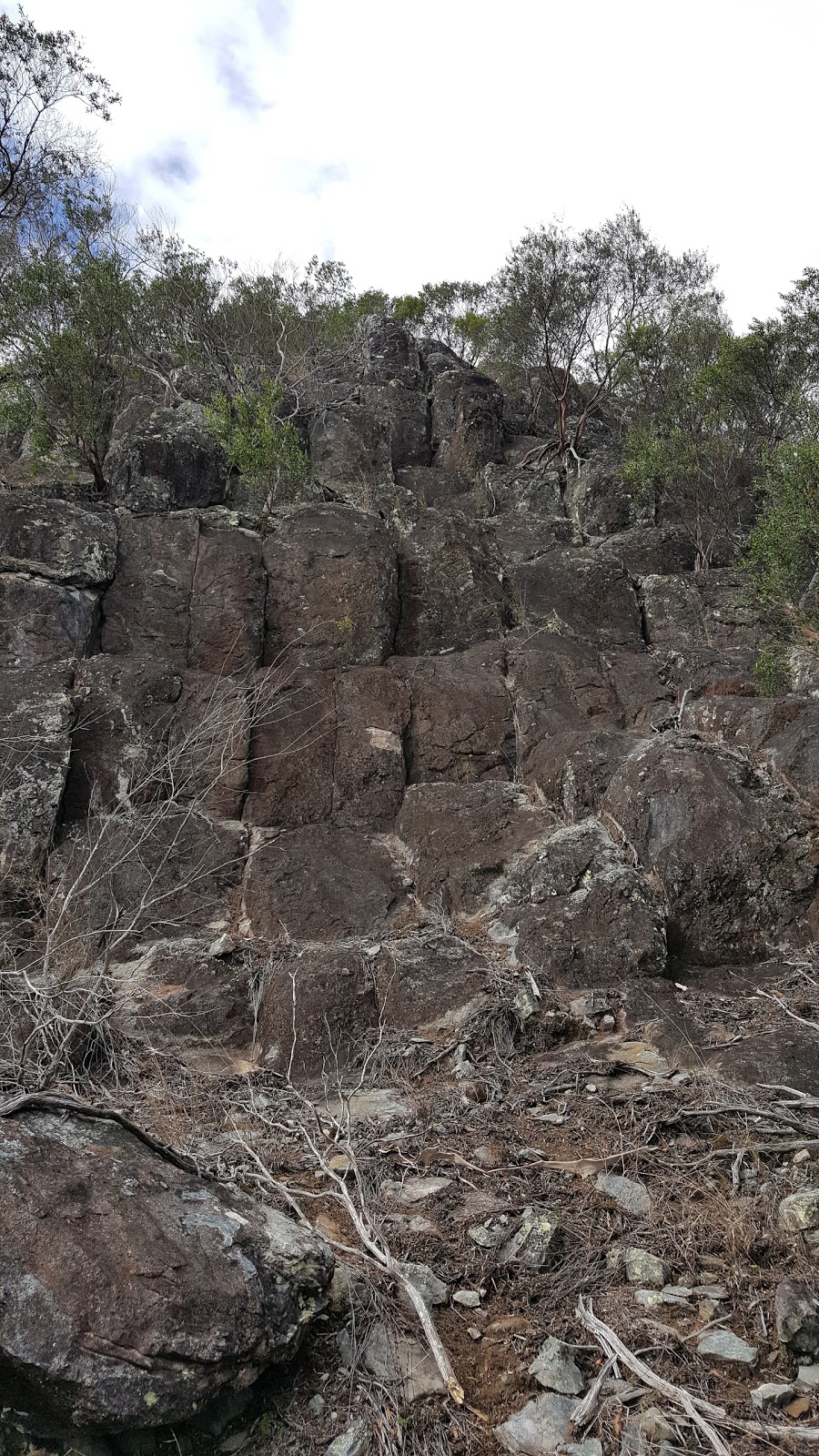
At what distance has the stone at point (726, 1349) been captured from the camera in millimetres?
2678

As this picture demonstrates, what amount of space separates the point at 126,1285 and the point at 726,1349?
1902 mm

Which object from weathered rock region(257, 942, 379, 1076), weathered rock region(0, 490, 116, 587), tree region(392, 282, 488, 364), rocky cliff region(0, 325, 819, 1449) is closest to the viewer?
weathered rock region(257, 942, 379, 1076)

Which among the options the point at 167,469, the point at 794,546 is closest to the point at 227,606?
the point at 167,469

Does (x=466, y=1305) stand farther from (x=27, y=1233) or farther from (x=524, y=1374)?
(x=27, y=1233)

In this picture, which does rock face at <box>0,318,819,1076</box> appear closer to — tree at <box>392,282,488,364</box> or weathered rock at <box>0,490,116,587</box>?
weathered rock at <box>0,490,116,587</box>

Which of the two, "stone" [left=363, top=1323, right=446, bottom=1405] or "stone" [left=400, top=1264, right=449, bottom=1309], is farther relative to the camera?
"stone" [left=400, top=1264, right=449, bottom=1309]

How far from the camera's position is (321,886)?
7984 mm

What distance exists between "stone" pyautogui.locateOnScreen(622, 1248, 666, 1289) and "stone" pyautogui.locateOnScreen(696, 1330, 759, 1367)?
1.09 feet

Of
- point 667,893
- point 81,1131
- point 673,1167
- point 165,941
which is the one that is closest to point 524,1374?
point 673,1167

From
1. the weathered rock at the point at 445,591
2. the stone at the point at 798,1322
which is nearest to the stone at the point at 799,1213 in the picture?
the stone at the point at 798,1322

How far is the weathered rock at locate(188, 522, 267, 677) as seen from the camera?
10.5 metres

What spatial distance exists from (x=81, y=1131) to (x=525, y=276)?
20.8 m

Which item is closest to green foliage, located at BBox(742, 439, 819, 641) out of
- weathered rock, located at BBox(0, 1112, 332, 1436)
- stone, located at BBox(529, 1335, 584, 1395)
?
stone, located at BBox(529, 1335, 584, 1395)

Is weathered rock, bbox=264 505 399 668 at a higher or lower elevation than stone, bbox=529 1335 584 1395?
higher
